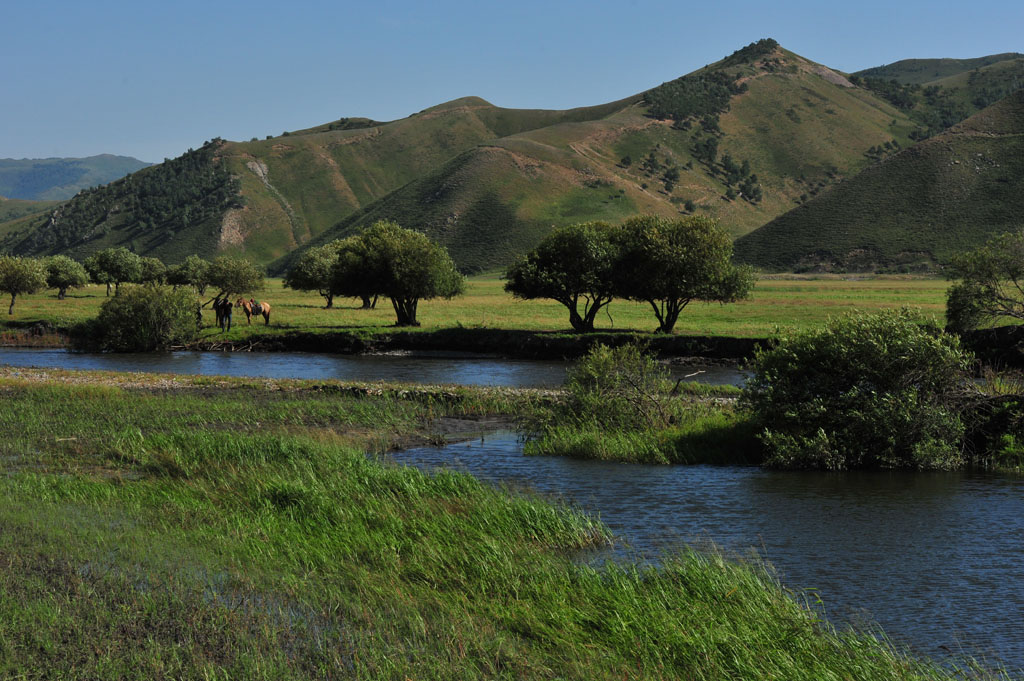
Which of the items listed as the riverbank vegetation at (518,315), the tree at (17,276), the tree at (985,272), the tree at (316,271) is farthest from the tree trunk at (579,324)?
the tree at (17,276)

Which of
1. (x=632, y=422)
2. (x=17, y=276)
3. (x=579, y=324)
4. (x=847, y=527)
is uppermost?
(x=17, y=276)

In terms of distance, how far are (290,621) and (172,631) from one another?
1397 millimetres

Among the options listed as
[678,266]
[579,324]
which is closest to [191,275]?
[579,324]

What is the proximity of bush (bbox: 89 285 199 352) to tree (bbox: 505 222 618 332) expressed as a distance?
74.4ft

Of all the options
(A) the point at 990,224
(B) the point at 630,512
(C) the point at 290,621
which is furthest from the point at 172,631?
(A) the point at 990,224

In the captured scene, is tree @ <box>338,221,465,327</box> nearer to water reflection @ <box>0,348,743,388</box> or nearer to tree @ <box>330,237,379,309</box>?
tree @ <box>330,237,379,309</box>

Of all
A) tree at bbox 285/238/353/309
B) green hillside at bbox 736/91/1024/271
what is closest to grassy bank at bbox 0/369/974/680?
tree at bbox 285/238/353/309

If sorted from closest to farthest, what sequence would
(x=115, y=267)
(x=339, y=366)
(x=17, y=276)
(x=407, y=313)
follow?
1. (x=339, y=366)
2. (x=407, y=313)
3. (x=17, y=276)
4. (x=115, y=267)

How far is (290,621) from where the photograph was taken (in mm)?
11555

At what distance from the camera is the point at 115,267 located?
367ft

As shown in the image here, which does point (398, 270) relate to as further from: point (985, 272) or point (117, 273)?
point (117, 273)

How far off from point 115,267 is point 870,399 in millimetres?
105978

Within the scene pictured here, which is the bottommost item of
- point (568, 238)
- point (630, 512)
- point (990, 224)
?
point (630, 512)

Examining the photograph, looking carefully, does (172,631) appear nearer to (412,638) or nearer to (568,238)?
(412,638)
